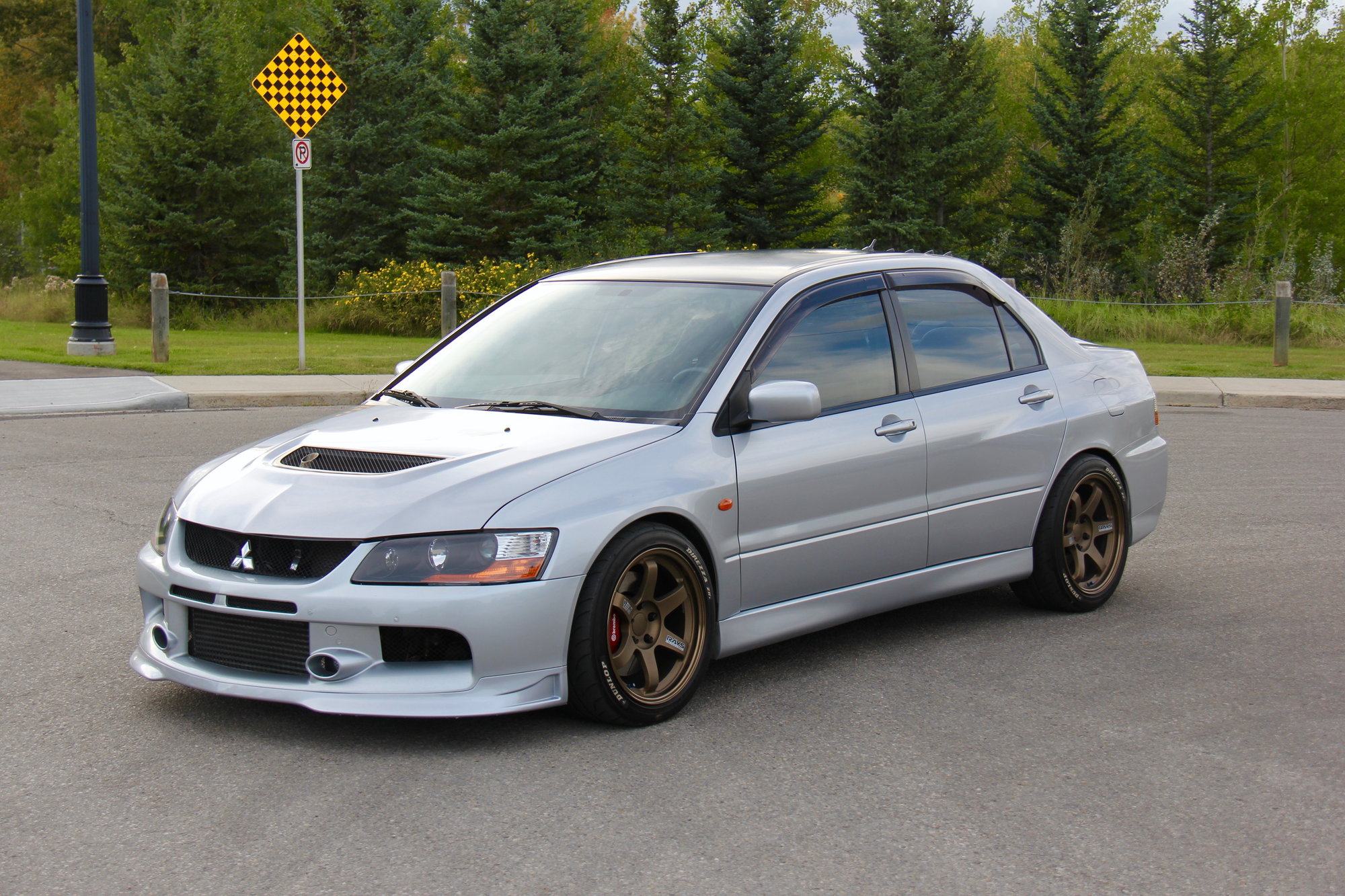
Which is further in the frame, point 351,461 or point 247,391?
point 247,391

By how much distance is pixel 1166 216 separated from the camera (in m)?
52.5

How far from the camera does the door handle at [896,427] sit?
5.56 meters

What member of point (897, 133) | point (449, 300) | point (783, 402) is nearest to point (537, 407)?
point (783, 402)

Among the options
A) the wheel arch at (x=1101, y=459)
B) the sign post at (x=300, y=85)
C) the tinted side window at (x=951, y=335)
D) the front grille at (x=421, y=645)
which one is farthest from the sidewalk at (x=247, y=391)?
the front grille at (x=421, y=645)

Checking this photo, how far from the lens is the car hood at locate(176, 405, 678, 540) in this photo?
14.2 feet

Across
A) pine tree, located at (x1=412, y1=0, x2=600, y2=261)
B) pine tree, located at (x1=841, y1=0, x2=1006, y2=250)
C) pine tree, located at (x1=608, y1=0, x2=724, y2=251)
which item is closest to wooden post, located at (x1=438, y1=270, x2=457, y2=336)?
pine tree, located at (x1=412, y1=0, x2=600, y2=261)

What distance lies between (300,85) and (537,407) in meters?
15.0

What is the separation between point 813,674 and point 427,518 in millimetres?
1781

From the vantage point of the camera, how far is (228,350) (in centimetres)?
2145

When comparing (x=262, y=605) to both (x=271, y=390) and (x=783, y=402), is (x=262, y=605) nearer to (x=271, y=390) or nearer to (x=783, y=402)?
(x=783, y=402)

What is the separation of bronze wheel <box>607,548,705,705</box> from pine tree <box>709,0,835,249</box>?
36.0m

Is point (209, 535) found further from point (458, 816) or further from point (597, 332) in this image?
point (597, 332)

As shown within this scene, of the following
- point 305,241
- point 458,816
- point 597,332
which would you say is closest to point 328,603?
point 458,816

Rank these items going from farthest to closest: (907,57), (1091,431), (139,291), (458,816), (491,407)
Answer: (907,57) → (139,291) → (1091,431) → (491,407) → (458,816)
